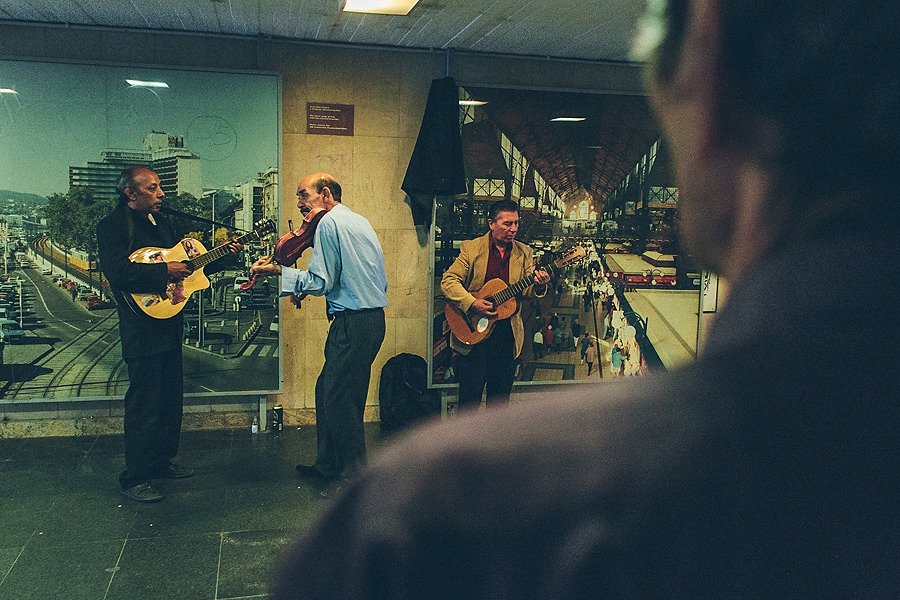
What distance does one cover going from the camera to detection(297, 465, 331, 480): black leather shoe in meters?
4.71

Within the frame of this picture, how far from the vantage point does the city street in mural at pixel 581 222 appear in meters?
5.69

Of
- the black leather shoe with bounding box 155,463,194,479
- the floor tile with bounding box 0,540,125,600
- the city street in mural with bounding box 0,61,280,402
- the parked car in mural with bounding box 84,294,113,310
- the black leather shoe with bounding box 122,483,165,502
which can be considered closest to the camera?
the floor tile with bounding box 0,540,125,600

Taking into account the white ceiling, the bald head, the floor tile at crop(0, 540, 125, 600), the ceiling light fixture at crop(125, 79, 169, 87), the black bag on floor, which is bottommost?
the floor tile at crop(0, 540, 125, 600)

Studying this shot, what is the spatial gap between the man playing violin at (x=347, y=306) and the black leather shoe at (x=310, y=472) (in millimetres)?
292

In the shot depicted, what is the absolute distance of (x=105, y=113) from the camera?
16.7 feet

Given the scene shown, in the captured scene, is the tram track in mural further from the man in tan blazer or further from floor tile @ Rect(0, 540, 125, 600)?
the man in tan blazer

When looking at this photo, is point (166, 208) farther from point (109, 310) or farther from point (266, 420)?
point (266, 420)

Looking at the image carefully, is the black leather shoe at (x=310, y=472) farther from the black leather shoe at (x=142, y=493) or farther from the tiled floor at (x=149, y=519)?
the black leather shoe at (x=142, y=493)

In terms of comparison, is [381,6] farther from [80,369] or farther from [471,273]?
[80,369]

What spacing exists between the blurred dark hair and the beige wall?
523 cm

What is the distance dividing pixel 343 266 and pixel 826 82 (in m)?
4.00

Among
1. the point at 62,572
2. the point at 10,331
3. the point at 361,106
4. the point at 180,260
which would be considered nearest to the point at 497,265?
the point at 361,106

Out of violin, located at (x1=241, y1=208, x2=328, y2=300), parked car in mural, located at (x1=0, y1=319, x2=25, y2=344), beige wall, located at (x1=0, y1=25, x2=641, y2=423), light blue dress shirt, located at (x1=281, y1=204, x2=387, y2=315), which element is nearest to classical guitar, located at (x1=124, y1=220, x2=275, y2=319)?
violin, located at (x1=241, y1=208, x2=328, y2=300)

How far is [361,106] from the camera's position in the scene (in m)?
5.62
